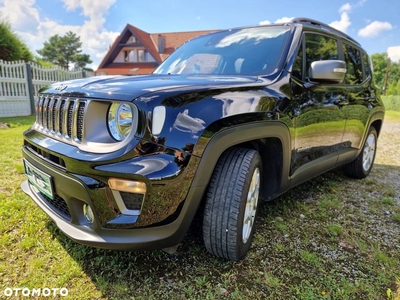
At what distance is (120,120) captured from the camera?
1.60m

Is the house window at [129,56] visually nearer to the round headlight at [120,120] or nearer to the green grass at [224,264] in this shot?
the green grass at [224,264]

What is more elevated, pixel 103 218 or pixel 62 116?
pixel 62 116

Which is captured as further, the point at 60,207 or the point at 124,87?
the point at 60,207

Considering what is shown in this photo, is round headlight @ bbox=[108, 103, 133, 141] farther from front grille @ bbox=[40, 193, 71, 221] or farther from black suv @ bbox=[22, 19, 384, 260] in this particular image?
front grille @ bbox=[40, 193, 71, 221]

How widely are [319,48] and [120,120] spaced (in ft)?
7.39

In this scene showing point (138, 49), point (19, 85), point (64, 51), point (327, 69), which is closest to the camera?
point (327, 69)

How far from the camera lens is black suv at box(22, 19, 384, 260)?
1517 mm

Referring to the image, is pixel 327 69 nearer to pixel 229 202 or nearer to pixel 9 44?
pixel 229 202

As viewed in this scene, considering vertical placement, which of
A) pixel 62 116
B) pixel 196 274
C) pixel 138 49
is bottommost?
pixel 196 274

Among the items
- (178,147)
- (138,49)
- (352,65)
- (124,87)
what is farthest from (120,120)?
(138,49)

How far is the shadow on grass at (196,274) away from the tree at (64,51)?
164 ft

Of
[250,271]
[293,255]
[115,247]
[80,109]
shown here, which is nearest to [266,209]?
[293,255]

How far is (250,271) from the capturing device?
1.97 m

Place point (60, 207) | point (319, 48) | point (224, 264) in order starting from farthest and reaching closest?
point (319, 48) < point (224, 264) < point (60, 207)
